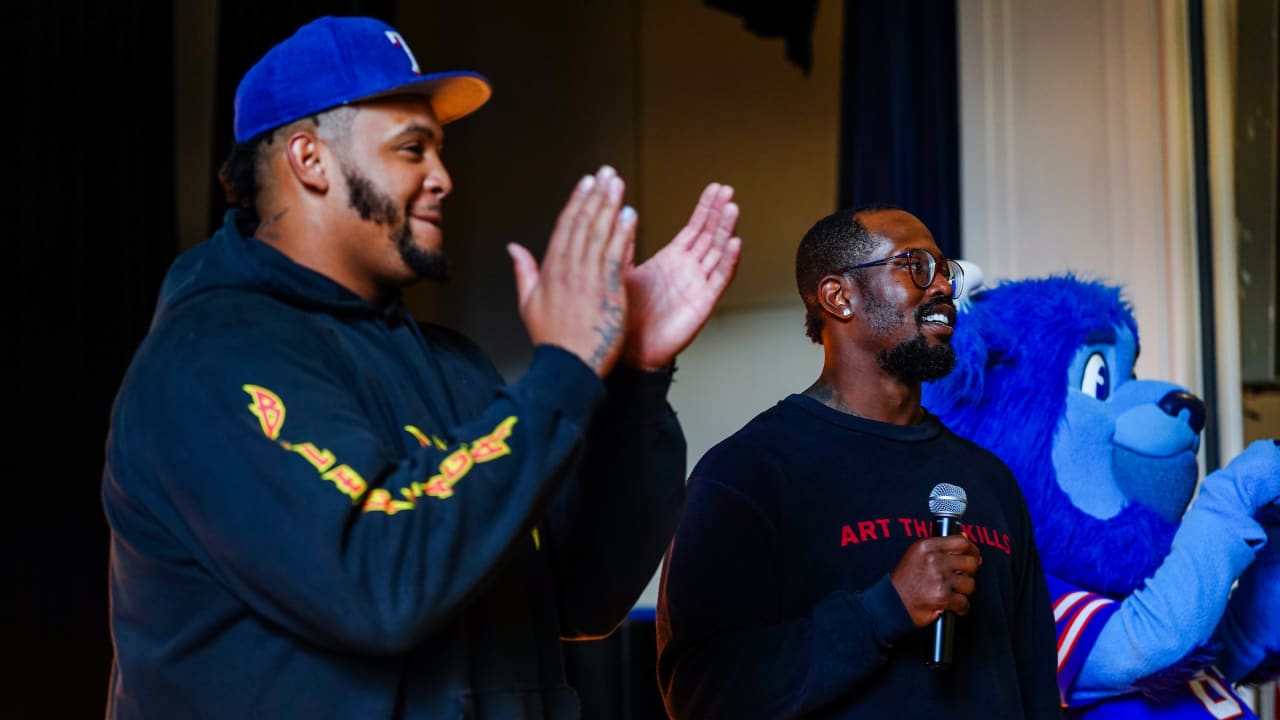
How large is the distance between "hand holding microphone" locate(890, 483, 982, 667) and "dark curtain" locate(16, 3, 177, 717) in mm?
3183

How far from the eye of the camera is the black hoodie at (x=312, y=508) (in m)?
1.16

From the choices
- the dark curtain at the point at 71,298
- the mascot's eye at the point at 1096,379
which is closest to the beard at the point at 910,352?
the mascot's eye at the point at 1096,379

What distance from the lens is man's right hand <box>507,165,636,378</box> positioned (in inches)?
50.3

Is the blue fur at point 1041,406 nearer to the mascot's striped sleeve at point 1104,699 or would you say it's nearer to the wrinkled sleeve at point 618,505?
the mascot's striped sleeve at point 1104,699

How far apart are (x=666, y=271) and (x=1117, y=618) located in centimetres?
114

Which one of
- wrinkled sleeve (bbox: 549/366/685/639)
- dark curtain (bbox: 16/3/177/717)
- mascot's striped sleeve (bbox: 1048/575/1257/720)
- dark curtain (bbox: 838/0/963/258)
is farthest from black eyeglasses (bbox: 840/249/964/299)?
dark curtain (bbox: 16/3/177/717)

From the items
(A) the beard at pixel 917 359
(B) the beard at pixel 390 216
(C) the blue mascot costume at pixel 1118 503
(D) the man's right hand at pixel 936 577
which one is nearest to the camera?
(B) the beard at pixel 390 216

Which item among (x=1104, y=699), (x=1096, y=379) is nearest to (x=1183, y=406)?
(x=1096, y=379)

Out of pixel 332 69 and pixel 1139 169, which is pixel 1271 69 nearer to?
pixel 1139 169

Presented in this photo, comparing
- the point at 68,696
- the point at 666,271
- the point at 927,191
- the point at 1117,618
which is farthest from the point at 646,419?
the point at 68,696

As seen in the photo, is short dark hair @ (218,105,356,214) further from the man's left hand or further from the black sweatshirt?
the black sweatshirt

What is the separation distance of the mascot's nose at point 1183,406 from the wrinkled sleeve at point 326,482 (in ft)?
4.82

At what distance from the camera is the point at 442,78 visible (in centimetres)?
142

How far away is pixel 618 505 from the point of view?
1.46 metres
